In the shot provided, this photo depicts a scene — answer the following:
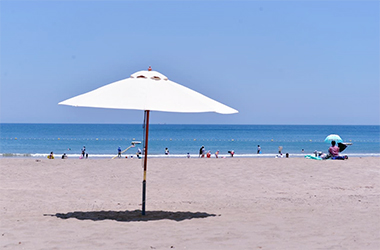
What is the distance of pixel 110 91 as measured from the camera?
25.3ft

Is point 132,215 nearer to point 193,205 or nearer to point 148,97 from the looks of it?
point 193,205

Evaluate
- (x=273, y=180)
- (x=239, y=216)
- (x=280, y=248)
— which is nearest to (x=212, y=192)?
(x=273, y=180)

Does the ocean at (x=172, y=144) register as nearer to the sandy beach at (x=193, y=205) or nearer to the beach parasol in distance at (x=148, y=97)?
the sandy beach at (x=193, y=205)

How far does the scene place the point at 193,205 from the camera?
10102mm

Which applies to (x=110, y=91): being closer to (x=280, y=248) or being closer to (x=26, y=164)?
(x=280, y=248)

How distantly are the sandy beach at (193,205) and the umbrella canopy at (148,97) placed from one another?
1.87 meters

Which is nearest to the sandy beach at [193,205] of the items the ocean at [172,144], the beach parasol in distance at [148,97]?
the beach parasol in distance at [148,97]

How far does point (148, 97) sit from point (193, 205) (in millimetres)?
3481

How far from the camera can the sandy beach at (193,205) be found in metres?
6.54

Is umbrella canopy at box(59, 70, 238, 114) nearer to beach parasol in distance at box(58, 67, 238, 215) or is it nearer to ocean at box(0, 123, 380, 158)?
beach parasol in distance at box(58, 67, 238, 215)

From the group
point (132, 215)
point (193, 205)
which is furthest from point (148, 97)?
point (193, 205)

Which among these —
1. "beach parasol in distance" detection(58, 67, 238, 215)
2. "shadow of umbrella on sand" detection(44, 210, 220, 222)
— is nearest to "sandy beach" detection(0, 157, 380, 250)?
"shadow of umbrella on sand" detection(44, 210, 220, 222)

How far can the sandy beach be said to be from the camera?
6539 mm

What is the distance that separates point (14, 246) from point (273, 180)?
32.1ft
